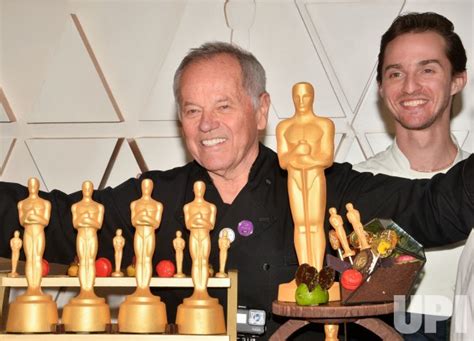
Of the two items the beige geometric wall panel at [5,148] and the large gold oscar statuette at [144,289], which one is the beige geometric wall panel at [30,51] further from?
the large gold oscar statuette at [144,289]

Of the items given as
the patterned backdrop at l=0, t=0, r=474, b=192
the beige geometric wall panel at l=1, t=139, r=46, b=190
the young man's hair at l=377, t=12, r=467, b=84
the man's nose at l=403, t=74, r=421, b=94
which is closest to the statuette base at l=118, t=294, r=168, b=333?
the man's nose at l=403, t=74, r=421, b=94

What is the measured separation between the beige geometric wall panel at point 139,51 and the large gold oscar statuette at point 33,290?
1472 millimetres

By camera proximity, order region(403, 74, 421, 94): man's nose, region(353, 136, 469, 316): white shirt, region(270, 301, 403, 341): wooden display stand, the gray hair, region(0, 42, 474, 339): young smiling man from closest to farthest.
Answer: region(270, 301, 403, 341): wooden display stand, region(0, 42, 474, 339): young smiling man, the gray hair, region(353, 136, 469, 316): white shirt, region(403, 74, 421, 94): man's nose

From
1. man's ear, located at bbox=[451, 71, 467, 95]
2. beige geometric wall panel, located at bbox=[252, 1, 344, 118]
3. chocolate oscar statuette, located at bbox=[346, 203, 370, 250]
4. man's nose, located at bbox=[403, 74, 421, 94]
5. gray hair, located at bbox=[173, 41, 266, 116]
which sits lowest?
chocolate oscar statuette, located at bbox=[346, 203, 370, 250]

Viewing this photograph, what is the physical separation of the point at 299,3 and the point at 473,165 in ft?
4.80

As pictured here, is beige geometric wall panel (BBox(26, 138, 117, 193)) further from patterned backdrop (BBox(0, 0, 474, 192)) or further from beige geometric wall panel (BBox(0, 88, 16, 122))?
beige geometric wall panel (BBox(0, 88, 16, 122))

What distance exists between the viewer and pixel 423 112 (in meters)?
2.34

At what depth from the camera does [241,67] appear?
1.96 meters

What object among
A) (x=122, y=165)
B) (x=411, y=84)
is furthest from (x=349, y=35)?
(x=122, y=165)

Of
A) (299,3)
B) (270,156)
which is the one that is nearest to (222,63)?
(270,156)

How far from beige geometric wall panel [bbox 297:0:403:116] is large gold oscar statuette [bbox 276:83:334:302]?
1.40m

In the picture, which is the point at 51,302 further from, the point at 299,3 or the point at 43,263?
the point at 299,3

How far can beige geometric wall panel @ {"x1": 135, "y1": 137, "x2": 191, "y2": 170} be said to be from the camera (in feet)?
9.89

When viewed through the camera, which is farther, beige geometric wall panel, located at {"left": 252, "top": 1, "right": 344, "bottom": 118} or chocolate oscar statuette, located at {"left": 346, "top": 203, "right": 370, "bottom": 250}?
beige geometric wall panel, located at {"left": 252, "top": 1, "right": 344, "bottom": 118}
